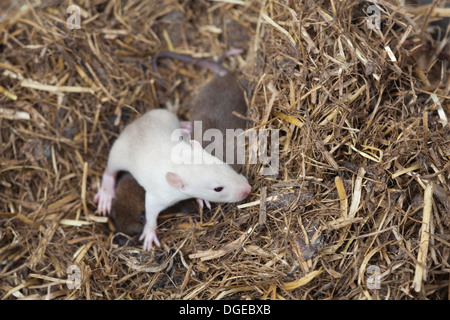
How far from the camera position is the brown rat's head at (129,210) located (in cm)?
424

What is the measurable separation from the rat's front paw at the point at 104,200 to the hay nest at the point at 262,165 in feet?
0.44

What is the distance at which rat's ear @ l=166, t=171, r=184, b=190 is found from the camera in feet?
12.6

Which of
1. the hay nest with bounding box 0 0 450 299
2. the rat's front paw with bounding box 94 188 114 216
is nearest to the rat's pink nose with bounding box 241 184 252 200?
the hay nest with bounding box 0 0 450 299

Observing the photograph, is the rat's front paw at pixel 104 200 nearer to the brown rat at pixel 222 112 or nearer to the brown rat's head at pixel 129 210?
the brown rat's head at pixel 129 210

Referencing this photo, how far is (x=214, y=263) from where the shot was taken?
373 cm

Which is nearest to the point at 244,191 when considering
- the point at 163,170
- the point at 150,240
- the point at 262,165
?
the point at 262,165

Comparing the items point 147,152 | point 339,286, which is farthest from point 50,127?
point 339,286

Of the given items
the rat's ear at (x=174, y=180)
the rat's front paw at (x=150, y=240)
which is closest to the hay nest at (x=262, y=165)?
the rat's front paw at (x=150, y=240)

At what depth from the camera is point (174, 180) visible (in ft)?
12.6

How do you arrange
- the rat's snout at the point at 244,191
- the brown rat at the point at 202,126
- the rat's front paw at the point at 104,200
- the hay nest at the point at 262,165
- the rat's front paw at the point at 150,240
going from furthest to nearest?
1. the rat's front paw at the point at 104,200
2. the brown rat at the point at 202,126
3. the rat's front paw at the point at 150,240
4. the rat's snout at the point at 244,191
5. the hay nest at the point at 262,165

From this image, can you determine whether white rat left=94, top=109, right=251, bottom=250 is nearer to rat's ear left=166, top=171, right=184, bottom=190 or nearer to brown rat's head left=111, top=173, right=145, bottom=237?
rat's ear left=166, top=171, right=184, bottom=190

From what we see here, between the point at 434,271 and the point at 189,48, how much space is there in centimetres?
351

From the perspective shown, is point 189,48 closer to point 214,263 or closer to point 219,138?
point 219,138

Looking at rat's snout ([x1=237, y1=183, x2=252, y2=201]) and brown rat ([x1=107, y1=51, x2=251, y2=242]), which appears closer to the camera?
rat's snout ([x1=237, y1=183, x2=252, y2=201])
